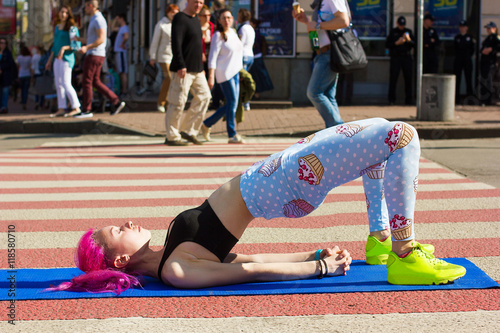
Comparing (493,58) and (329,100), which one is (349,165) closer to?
(329,100)

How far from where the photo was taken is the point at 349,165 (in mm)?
3316

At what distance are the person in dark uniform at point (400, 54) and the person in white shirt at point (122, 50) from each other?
6.53 metres

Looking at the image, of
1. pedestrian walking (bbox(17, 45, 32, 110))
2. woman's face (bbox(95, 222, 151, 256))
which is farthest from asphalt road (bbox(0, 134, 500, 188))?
pedestrian walking (bbox(17, 45, 32, 110))

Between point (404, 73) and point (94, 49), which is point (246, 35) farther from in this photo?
point (404, 73)

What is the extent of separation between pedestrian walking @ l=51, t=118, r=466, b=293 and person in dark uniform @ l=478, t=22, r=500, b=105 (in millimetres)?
14110

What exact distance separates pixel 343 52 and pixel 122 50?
39.1 ft

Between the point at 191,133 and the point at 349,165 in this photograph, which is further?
the point at 191,133

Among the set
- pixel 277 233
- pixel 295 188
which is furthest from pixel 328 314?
pixel 277 233

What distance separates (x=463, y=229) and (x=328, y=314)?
202cm

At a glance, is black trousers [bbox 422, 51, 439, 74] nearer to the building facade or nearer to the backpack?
the building facade

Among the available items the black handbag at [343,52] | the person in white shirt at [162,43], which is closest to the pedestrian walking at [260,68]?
the person in white shirt at [162,43]

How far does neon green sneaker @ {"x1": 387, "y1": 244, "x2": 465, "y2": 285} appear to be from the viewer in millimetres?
3375

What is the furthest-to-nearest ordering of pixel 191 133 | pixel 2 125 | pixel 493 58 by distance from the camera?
pixel 493 58, pixel 2 125, pixel 191 133

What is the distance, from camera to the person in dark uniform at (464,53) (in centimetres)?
1691
